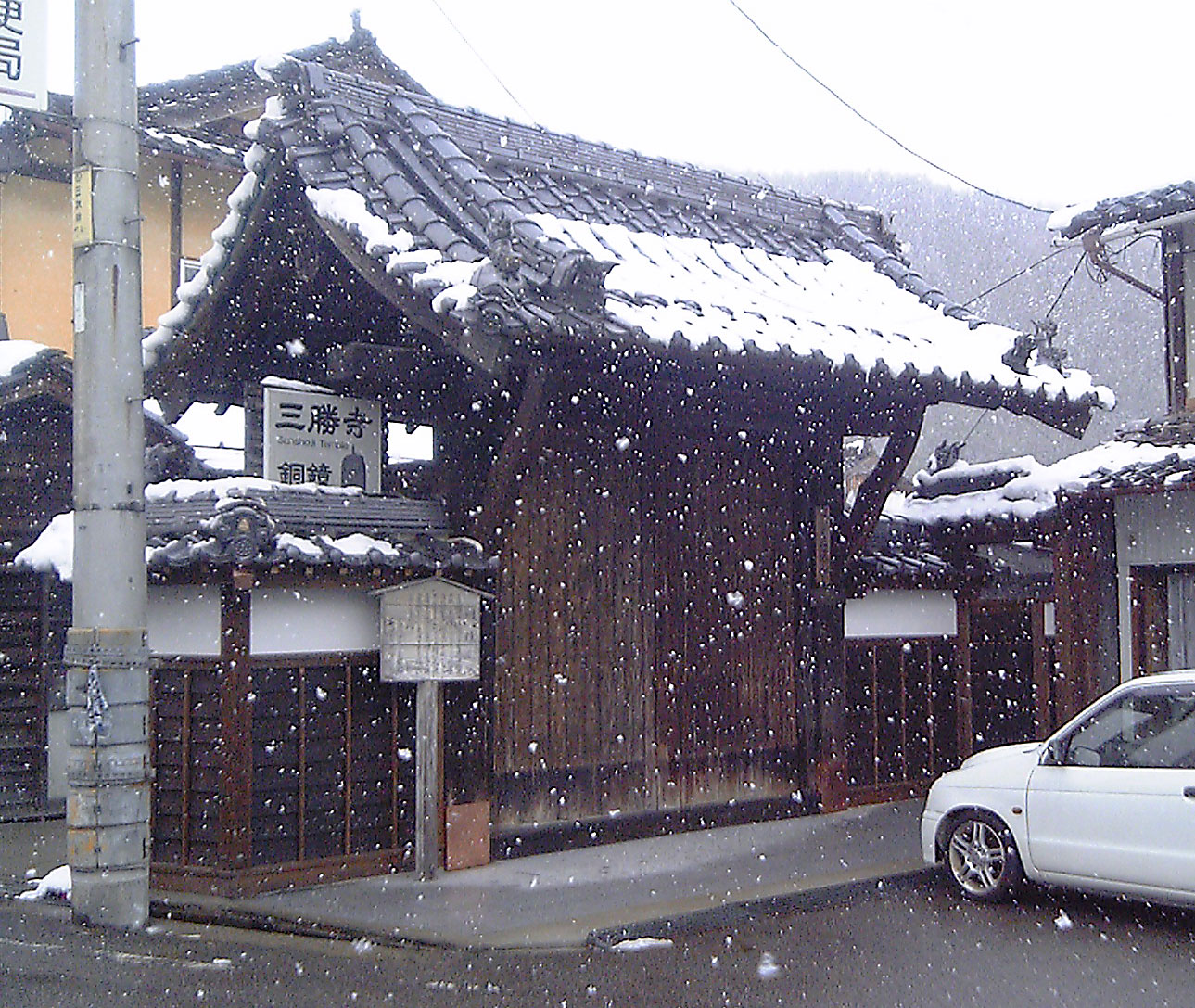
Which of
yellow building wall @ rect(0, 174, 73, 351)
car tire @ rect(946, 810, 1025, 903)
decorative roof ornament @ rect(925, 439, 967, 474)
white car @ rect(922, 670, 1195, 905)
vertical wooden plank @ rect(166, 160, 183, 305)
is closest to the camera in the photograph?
white car @ rect(922, 670, 1195, 905)

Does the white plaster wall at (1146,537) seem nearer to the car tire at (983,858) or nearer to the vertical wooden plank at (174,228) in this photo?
the car tire at (983,858)

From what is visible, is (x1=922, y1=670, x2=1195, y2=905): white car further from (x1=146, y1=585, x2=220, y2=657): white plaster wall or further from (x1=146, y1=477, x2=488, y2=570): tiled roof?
(x1=146, y1=585, x2=220, y2=657): white plaster wall

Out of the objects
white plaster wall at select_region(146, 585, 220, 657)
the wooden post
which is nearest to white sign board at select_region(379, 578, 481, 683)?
the wooden post

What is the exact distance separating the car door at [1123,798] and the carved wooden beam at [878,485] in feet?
12.5

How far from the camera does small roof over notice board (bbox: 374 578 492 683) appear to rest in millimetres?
9555

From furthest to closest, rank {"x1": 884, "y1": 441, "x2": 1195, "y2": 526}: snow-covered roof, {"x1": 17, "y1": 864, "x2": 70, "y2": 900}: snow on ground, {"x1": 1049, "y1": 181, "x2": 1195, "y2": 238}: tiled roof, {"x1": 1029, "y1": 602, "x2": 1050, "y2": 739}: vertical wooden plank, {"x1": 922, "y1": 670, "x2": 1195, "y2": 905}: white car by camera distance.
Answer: {"x1": 1029, "y1": 602, "x2": 1050, "y2": 739}: vertical wooden plank → {"x1": 1049, "y1": 181, "x2": 1195, "y2": 238}: tiled roof → {"x1": 884, "y1": 441, "x2": 1195, "y2": 526}: snow-covered roof → {"x1": 17, "y1": 864, "x2": 70, "y2": 900}: snow on ground → {"x1": 922, "y1": 670, "x2": 1195, "y2": 905}: white car

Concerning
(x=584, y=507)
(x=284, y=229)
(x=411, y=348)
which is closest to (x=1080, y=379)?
(x=584, y=507)

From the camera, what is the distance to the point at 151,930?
8.10 m

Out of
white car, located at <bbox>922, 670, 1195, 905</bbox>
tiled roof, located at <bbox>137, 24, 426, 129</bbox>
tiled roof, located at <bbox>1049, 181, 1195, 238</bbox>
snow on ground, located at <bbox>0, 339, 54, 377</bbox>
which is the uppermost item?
tiled roof, located at <bbox>137, 24, 426, 129</bbox>

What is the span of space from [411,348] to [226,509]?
2.15 m

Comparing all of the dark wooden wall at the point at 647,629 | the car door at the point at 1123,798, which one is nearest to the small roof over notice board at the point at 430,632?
the dark wooden wall at the point at 647,629

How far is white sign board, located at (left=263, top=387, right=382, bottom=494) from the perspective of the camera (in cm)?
998

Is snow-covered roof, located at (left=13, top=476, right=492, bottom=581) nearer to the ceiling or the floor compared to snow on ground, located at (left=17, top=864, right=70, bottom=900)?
nearer to the ceiling

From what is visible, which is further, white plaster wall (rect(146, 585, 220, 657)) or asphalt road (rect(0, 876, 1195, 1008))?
white plaster wall (rect(146, 585, 220, 657))
